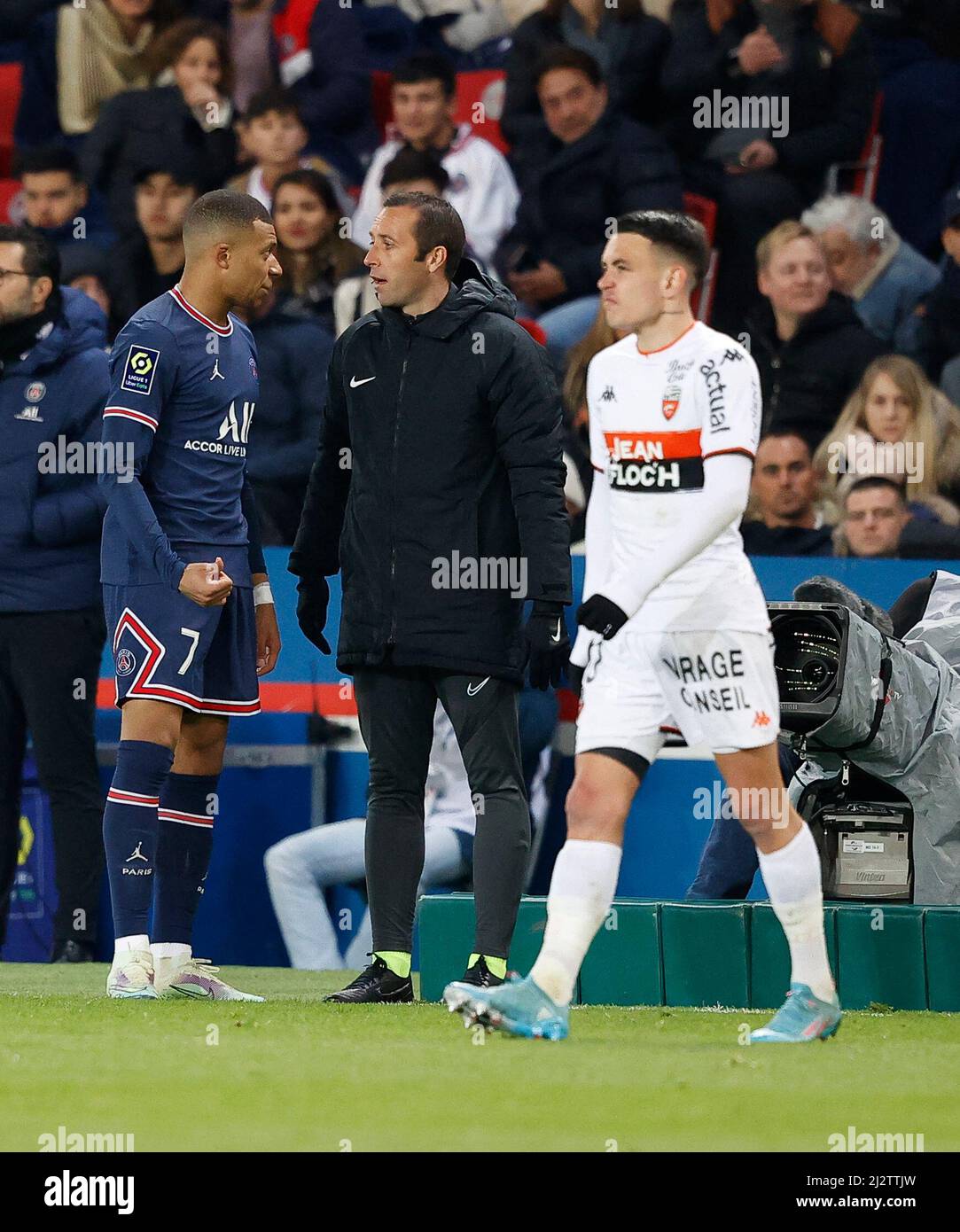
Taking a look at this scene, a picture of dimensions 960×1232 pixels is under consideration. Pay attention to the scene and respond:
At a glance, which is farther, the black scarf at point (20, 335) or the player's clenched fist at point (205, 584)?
the black scarf at point (20, 335)

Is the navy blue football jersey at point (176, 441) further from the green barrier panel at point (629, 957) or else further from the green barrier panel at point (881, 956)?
the green barrier panel at point (881, 956)

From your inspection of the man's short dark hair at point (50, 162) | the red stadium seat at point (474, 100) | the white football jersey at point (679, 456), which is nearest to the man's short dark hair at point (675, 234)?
the white football jersey at point (679, 456)

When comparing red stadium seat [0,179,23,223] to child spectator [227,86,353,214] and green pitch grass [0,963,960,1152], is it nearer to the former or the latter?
child spectator [227,86,353,214]

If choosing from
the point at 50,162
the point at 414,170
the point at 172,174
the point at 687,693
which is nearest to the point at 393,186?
the point at 414,170

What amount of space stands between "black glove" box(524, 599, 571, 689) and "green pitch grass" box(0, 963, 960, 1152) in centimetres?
83

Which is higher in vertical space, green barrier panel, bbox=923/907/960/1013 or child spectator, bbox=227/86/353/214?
child spectator, bbox=227/86/353/214

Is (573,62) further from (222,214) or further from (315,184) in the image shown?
(222,214)

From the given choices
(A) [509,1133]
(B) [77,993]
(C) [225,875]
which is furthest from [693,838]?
(A) [509,1133]

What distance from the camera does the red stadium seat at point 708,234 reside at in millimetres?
9531

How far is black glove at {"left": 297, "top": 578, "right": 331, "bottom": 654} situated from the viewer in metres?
5.83

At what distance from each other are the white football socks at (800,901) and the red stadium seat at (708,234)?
17.3 feet

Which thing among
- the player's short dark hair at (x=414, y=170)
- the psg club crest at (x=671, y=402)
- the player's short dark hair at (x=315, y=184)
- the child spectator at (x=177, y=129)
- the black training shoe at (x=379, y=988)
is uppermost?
the child spectator at (x=177, y=129)

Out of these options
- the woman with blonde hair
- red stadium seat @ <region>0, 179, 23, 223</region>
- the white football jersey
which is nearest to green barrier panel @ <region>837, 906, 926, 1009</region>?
the white football jersey

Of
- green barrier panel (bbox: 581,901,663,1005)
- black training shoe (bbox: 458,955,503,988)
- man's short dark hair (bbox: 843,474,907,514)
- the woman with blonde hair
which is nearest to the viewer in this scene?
black training shoe (bbox: 458,955,503,988)
